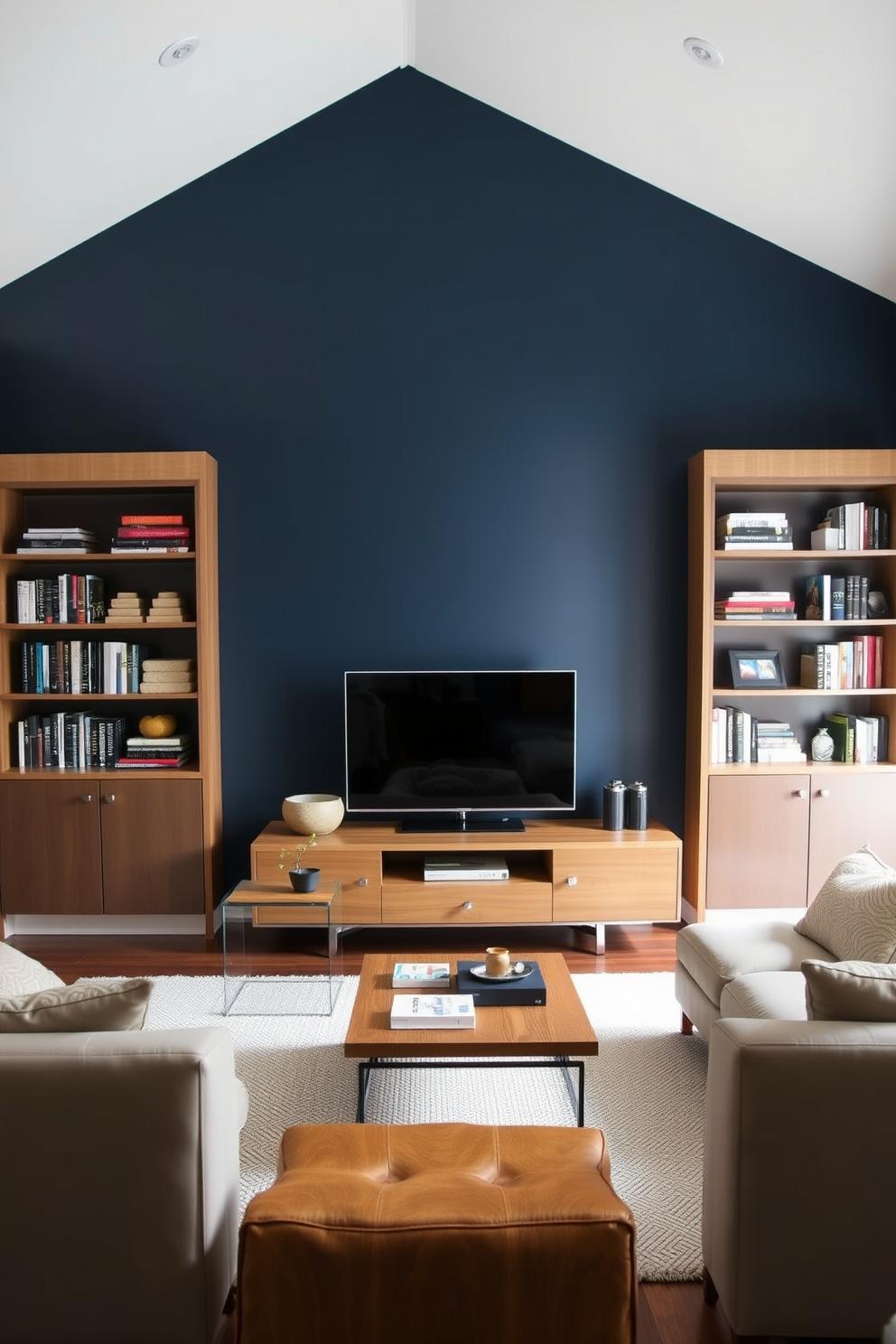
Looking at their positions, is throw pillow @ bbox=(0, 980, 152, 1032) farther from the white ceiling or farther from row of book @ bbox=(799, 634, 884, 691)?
row of book @ bbox=(799, 634, 884, 691)

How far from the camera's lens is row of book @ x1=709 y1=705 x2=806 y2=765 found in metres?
4.14

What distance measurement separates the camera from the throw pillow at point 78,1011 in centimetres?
164

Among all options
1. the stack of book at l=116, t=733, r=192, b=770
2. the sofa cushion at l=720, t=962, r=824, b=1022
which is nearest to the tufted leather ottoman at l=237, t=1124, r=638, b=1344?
the sofa cushion at l=720, t=962, r=824, b=1022

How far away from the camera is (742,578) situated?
4316 mm

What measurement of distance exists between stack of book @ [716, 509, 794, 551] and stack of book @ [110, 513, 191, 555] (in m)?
2.39

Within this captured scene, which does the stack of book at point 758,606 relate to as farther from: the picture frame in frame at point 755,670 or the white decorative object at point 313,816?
the white decorative object at point 313,816

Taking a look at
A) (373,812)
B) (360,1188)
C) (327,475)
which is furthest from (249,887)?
(360,1188)

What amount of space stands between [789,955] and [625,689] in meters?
1.83

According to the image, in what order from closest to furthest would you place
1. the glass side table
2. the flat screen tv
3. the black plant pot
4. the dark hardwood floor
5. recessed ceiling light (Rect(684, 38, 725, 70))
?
recessed ceiling light (Rect(684, 38, 725, 70)) → the glass side table → the black plant pot → the dark hardwood floor → the flat screen tv

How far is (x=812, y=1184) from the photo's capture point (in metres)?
1.59

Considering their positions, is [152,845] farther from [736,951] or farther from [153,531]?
[736,951]

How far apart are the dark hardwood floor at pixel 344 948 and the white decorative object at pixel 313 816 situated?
51cm

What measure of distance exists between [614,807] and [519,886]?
0.56 metres

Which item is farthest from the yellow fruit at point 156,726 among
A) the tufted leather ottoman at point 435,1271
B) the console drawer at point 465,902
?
the tufted leather ottoman at point 435,1271
